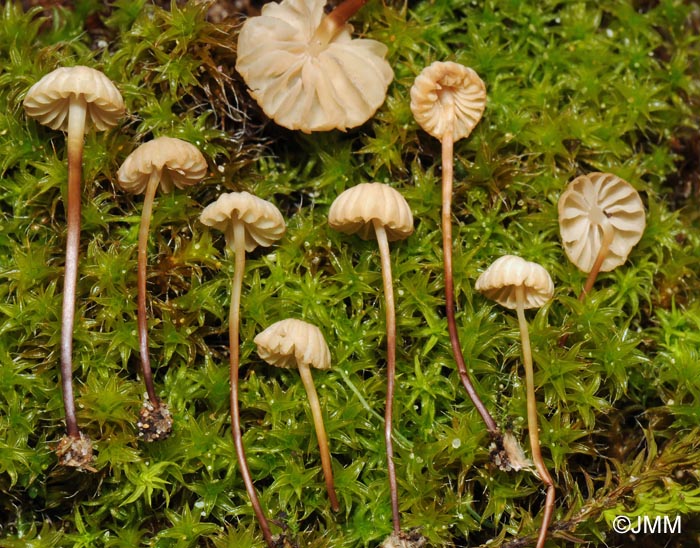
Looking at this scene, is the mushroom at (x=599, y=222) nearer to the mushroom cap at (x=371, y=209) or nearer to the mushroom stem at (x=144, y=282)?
the mushroom cap at (x=371, y=209)

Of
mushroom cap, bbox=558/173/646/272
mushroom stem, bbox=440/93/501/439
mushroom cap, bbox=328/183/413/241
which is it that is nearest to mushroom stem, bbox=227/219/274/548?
mushroom cap, bbox=328/183/413/241

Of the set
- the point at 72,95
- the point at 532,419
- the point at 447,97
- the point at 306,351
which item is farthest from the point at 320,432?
the point at 72,95

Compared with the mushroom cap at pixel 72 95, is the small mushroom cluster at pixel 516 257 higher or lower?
lower

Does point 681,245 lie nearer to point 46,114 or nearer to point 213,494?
point 213,494

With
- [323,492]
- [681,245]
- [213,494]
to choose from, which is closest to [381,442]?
[323,492]

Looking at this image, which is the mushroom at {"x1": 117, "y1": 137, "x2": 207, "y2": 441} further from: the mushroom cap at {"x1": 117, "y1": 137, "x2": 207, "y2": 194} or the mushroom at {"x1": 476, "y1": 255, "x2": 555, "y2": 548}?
the mushroom at {"x1": 476, "y1": 255, "x2": 555, "y2": 548}

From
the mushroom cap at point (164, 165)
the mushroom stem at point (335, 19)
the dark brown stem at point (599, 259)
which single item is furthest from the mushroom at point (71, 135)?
the dark brown stem at point (599, 259)
